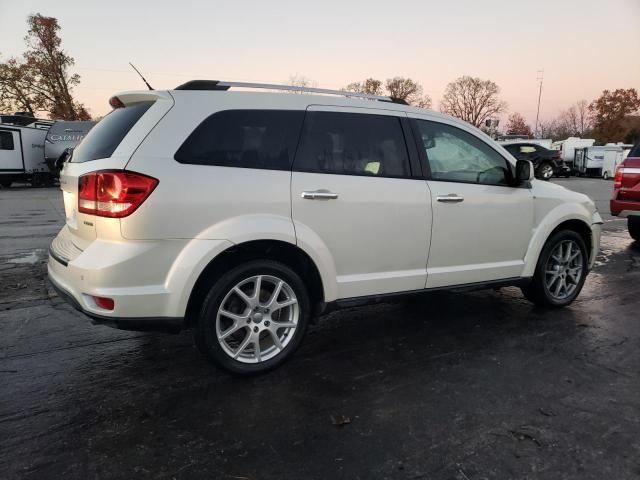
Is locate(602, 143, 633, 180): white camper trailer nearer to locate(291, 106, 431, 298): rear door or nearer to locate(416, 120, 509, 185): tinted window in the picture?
locate(416, 120, 509, 185): tinted window

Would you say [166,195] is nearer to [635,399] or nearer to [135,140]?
[135,140]

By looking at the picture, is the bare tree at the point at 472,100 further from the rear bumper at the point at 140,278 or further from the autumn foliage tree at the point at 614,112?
the rear bumper at the point at 140,278

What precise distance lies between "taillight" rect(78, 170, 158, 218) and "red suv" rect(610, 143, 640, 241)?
25.3 feet

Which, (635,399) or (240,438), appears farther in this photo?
(635,399)

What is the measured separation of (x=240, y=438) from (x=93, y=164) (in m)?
1.83

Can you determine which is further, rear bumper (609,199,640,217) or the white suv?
rear bumper (609,199,640,217)

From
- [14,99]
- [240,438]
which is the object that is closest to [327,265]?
[240,438]

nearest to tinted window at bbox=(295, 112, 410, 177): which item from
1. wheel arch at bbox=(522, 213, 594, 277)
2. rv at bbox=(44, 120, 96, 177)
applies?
wheel arch at bbox=(522, 213, 594, 277)

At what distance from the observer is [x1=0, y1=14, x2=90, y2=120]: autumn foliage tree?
1804 inches

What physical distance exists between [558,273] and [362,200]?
2411 millimetres

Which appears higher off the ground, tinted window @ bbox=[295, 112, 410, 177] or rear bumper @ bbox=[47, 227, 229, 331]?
tinted window @ bbox=[295, 112, 410, 177]

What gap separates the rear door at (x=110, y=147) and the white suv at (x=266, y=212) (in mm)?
13

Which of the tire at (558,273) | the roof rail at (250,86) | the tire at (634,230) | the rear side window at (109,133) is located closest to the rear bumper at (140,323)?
the rear side window at (109,133)

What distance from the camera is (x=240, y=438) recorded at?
2.50 m
